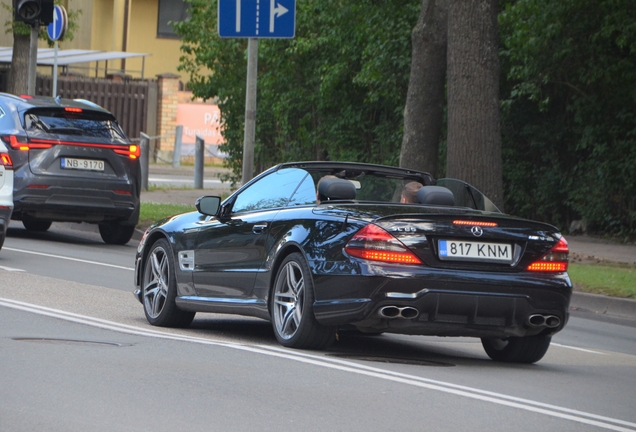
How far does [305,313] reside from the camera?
26.7 ft

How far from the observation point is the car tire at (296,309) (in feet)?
26.8

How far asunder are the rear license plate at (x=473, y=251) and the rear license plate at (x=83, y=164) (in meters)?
9.24

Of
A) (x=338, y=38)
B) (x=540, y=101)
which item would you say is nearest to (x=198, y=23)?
(x=338, y=38)

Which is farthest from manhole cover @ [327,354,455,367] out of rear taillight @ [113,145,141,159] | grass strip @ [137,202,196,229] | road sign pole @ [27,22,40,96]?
road sign pole @ [27,22,40,96]

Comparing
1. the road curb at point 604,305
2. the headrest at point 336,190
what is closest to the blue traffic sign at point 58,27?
the road curb at point 604,305

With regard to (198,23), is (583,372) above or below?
below

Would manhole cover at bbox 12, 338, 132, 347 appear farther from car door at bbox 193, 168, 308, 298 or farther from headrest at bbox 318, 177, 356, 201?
headrest at bbox 318, 177, 356, 201

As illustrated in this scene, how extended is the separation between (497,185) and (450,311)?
28.5 feet

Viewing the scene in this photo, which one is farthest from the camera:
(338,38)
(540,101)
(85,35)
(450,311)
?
(85,35)

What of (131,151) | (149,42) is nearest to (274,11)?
(131,151)

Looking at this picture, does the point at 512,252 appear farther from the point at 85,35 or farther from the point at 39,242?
the point at 85,35

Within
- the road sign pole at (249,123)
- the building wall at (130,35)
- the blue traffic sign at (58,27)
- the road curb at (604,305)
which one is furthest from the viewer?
the building wall at (130,35)

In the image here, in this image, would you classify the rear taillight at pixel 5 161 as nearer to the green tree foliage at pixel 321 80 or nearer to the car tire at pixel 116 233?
the car tire at pixel 116 233

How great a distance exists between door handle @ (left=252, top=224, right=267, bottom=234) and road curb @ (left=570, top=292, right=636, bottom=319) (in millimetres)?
5267
